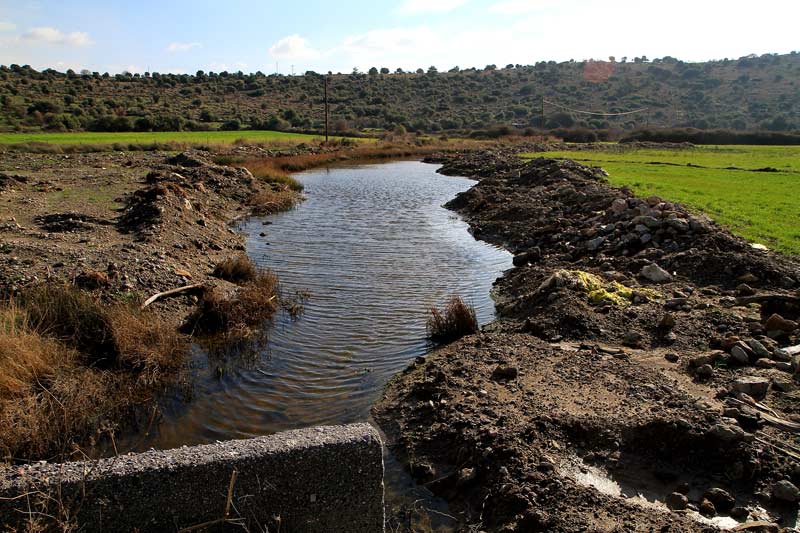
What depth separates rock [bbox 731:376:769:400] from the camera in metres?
6.89

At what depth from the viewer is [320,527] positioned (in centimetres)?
475

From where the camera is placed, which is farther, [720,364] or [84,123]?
[84,123]

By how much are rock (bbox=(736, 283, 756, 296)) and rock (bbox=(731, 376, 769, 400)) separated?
374 centimetres

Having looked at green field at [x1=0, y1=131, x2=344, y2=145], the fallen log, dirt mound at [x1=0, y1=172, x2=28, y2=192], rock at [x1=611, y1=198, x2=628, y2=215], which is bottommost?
the fallen log

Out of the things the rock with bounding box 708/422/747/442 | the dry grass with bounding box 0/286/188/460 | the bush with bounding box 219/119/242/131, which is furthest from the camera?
the bush with bounding box 219/119/242/131

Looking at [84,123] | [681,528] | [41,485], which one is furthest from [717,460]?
[84,123]

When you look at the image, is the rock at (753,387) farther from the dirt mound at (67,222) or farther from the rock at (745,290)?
the dirt mound at (67,222)

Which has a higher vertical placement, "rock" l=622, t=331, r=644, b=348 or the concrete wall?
the concrete wall

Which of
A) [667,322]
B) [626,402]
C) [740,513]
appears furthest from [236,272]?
[740,513]

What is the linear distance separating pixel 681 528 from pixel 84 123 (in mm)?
65060

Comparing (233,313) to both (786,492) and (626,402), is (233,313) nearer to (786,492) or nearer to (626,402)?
(626,402)

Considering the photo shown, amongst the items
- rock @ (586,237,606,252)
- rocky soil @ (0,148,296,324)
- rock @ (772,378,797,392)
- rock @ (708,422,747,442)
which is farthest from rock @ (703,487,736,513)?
rock @ (586,237,606,252)

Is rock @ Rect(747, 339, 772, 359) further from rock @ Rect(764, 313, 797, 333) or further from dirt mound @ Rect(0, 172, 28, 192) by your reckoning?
dirt mound @ Rect(0, 172, 28, 192)

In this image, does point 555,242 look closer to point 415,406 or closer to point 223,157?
point 415,406
